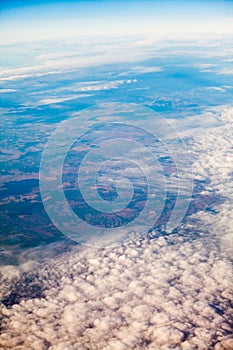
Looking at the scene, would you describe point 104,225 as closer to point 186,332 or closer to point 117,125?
point 186,332

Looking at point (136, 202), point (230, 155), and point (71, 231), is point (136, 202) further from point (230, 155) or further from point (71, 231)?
point (230, 155)

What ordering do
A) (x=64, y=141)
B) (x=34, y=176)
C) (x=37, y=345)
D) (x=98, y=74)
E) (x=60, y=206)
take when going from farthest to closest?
(x=98, y=74)
(x=64, y=141)
(x=34, y=176)
(x=60, y=206)
(x=37, y=345)

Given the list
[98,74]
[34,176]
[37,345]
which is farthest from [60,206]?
[98,74]

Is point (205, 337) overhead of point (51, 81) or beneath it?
beneath

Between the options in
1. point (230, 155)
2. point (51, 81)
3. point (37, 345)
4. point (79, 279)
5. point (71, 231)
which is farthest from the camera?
point (51, 81)

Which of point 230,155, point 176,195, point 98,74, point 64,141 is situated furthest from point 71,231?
point 98,74

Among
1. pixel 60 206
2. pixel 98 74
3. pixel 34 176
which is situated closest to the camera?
pixel 60 206

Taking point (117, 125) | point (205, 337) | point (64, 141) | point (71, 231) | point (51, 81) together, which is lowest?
point (205, 337)

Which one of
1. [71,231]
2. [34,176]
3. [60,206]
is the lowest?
[71,231]

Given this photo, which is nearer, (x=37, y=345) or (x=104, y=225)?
(x=37, y=345)
